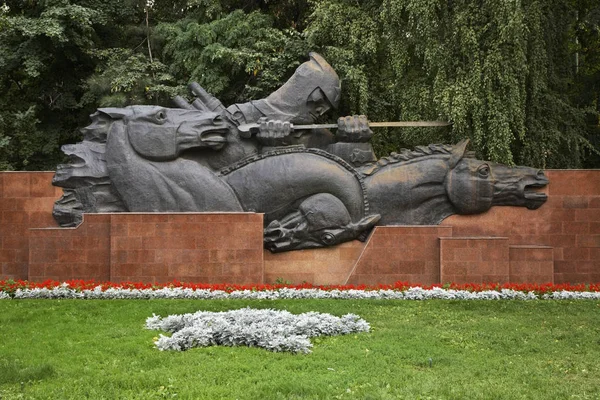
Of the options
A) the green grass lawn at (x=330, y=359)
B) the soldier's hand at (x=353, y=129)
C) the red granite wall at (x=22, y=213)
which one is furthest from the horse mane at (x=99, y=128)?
the soldier's hand at (x=353, y=129)

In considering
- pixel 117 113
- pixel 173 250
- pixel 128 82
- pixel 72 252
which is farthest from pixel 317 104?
pixel 128 82

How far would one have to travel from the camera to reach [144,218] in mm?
11508

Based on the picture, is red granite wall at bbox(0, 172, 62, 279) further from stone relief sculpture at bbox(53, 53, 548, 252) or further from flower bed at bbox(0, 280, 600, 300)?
flower bed at bbox(0, 280, 600, 300)

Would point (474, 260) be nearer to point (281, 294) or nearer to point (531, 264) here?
point (531, 264)

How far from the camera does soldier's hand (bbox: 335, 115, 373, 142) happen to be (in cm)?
1254

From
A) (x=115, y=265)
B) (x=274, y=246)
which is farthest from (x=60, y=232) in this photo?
(x=274, y=246)

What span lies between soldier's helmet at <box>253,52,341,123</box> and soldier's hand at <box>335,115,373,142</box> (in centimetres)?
74

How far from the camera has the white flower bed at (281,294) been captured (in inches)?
420

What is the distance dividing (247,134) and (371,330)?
201 inches

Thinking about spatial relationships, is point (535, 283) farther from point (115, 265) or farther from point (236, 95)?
point (236, 95)

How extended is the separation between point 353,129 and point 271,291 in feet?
11.4

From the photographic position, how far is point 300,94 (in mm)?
12961

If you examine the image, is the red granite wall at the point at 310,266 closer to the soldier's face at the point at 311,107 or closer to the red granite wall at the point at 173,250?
the red granite wall at the point at 173,250

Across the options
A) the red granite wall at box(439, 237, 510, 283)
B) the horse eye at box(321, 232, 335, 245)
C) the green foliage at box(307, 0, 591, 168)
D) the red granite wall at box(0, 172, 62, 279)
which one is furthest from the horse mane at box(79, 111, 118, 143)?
the red granite wall at box(439, 237, 510, 283)
